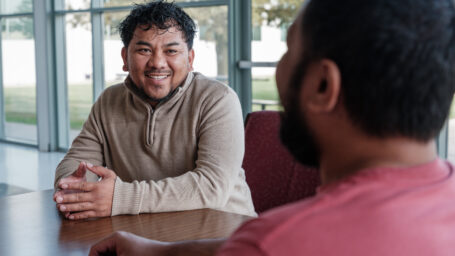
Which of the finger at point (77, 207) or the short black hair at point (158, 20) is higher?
the short black hair at point (158, 20)

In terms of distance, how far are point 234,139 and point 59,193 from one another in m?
0.61

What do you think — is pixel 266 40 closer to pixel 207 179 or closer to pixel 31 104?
pixel 207 179

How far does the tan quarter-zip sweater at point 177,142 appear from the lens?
1828 mm

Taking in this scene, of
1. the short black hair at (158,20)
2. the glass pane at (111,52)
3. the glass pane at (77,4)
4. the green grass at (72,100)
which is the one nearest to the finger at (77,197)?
the short black hair at (158,20)

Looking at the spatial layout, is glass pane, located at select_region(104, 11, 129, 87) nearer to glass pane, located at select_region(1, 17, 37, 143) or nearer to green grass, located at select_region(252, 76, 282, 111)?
glass pane, located at select_region(1, 17, 37, 143)

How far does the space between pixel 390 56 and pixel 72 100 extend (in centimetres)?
789

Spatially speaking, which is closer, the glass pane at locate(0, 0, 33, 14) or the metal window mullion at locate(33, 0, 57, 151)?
the metal window mullion at locate(33, 0, 57, 151)

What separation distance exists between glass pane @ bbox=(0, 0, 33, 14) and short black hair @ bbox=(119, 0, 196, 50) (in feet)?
23.1

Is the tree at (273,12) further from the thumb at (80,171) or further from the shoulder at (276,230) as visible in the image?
the shoulder at (276,230)

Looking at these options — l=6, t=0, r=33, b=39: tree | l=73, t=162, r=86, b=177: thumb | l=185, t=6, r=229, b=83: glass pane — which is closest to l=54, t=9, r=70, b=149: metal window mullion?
l=6, t=0, r=33, b=39: tree

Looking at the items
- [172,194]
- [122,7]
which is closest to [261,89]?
[122,7]

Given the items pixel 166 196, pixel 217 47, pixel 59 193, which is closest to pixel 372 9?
pixel 166 196

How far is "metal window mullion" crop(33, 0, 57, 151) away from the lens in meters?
8.00

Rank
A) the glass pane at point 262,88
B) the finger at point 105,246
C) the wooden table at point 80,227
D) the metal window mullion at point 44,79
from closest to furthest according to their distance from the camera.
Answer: the finger at point 105,246 < the wooden table at point 80,227 < the glass pane at point 262,88 < the metal window mullion at point 44,79
